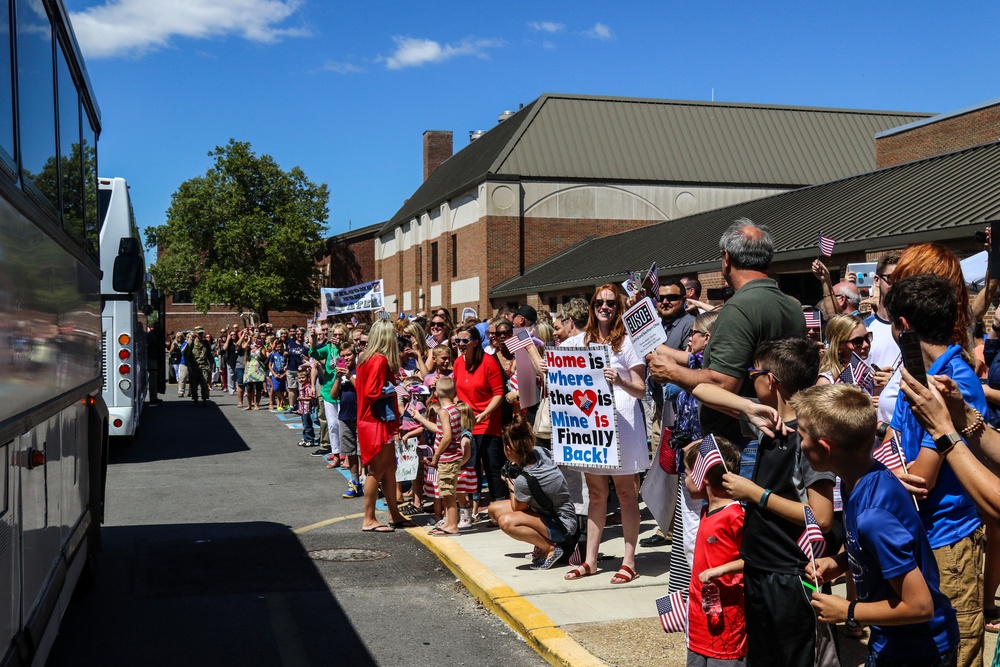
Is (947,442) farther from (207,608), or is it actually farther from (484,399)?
(484,399)

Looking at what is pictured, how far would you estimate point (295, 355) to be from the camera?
21375 mm

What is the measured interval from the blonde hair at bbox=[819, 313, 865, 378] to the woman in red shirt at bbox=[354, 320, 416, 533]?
421 cm

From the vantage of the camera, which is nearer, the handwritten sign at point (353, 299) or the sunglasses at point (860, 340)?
the sunglasses at point (860, 340)

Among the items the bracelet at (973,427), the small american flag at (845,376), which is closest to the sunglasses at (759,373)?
the bracelet at (973,427)

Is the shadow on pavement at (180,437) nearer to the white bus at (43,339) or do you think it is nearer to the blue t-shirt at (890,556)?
the white bus at (43,339)

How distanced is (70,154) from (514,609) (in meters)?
4.30

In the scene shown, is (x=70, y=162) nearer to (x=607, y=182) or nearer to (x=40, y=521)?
(x=40, y=521)

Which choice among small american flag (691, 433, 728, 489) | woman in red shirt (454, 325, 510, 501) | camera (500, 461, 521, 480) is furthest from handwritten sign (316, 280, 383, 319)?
small american flag (691, 433, 728, 489)

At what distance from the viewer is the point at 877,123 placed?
48500 millimetres

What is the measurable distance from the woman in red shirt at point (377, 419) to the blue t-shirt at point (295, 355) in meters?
11.7

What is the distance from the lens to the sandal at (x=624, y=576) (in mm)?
7449

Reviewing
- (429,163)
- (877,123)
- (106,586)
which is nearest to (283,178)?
(429,163)

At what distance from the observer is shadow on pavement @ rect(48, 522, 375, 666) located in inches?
246

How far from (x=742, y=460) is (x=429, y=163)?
5757 centimetres
